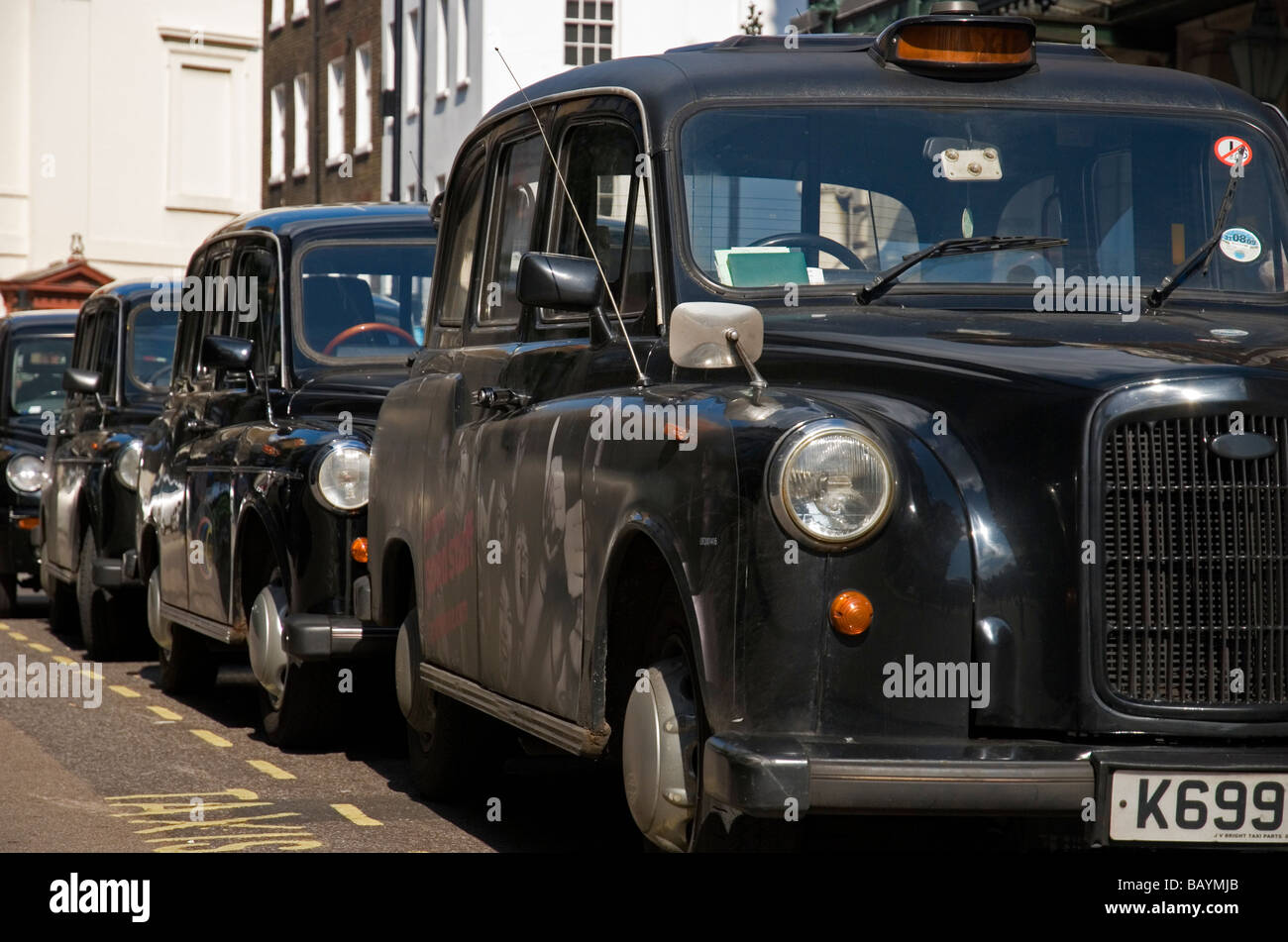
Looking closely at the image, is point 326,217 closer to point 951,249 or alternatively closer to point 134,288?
point 134,288

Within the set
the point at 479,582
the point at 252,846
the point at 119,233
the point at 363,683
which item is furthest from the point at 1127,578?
the point at 119,233

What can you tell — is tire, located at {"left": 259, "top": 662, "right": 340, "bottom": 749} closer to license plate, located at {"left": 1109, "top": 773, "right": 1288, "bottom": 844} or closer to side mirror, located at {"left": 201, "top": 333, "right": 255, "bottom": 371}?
side mirror, located at {"left": 201, "top": 333, "right": 255, "bottom": 371}

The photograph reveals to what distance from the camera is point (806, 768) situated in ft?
15.6

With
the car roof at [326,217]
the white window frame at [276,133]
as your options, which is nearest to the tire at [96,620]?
the car roof at [326,217]

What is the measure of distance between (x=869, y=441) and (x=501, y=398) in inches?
89.8

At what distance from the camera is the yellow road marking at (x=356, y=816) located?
7730 millimetres

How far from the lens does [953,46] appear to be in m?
6.57

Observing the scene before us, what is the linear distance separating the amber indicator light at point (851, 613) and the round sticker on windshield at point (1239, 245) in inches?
82.3

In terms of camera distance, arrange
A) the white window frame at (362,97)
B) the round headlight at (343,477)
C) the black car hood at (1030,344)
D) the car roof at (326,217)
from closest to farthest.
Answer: the black car hood at (1030,344) < the round headlight at (343,477) < the car roof at (326,217) < the white window frame at (362,97)

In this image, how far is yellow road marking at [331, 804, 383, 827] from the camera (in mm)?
7730

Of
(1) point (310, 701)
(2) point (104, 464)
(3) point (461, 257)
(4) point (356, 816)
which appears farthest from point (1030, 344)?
(2) point (104, 464)

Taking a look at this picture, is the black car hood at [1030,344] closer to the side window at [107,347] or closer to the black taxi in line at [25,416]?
the side window at [107,347]
